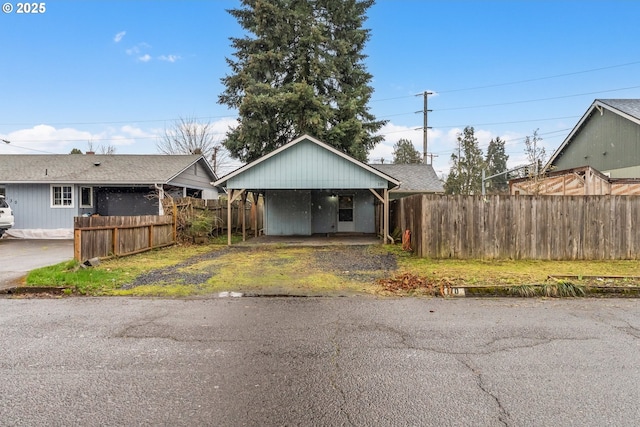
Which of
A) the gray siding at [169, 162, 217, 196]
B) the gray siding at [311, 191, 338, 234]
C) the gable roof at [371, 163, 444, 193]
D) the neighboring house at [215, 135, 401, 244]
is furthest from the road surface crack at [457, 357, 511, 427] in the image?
the gable roof at [371, 163, 444, 193]

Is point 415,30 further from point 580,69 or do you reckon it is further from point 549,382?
point 549,382

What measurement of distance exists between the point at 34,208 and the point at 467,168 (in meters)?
36.5

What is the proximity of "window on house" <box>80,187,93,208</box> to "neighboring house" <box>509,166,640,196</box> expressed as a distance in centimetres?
2088

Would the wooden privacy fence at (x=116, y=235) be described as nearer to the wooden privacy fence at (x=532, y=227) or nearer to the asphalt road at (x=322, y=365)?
the asphalt road at (x=322, y=365)

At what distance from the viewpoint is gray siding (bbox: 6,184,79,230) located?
17.3m

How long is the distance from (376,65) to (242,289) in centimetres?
2218

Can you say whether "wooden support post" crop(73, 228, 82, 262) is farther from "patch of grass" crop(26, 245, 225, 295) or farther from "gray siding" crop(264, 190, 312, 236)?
"gray siding" crop(264, 190, 312, 236)

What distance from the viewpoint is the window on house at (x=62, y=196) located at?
17438 mm

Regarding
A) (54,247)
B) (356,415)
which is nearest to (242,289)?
(356,415)

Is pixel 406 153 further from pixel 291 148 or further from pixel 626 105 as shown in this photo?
pixel 291 148

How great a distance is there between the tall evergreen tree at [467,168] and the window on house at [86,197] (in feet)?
104

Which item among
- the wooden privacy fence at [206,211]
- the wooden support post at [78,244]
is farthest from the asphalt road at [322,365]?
the wooden privacy fence at [206,211]

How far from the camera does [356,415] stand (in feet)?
8.23

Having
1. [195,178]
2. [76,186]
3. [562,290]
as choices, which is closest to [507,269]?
[562,290]
